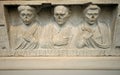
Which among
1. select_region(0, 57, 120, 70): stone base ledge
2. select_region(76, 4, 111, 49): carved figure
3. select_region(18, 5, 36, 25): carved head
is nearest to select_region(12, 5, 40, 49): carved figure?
select_region(18, 5, 36, 25): carved head

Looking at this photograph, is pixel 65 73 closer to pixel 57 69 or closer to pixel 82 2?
pixel 57 69

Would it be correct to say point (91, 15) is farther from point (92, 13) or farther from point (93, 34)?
point (93, 34)

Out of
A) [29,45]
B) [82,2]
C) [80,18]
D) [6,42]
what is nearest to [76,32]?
[80,18]

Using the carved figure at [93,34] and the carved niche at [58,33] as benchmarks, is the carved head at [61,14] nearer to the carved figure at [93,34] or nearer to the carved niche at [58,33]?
the carved niche at [58,33]

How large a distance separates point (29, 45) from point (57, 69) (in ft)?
0.95

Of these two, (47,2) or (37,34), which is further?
(37,34)

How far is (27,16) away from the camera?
154 cm

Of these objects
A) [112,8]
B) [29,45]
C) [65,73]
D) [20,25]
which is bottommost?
[65,73]

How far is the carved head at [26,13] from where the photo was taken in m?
1.52

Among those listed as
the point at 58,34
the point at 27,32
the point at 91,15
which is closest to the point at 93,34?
the point at 91,15

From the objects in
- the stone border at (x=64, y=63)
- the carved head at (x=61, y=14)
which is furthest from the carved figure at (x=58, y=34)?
the stone border at (x=64, y=63)

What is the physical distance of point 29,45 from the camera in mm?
1610

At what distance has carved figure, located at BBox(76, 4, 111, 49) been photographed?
158cm

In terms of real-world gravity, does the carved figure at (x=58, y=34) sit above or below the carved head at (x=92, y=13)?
below
